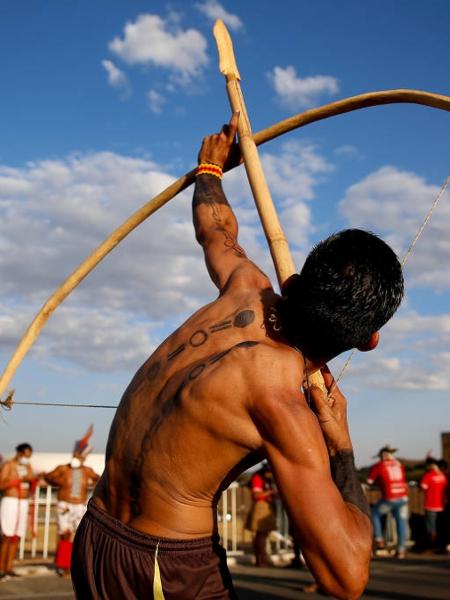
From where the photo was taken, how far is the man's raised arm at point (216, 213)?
310 centimetres

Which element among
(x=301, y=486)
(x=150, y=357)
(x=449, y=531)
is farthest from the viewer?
(x=449, y=531)

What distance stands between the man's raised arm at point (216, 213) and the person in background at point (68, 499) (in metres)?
8.25

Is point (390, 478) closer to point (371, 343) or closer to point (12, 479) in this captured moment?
point (12, 479)

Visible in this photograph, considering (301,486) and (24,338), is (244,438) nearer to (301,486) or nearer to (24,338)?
(301,486)

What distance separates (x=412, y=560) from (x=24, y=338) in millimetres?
10458

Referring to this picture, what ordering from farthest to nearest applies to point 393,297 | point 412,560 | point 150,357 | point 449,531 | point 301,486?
point 449,531 → point 412,560 → point 150,357 → point 393,297 → point 301,486

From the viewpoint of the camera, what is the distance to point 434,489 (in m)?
13.6

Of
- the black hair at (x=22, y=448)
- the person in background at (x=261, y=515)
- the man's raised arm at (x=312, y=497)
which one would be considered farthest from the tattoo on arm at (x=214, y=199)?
the person in background at (x=261, y=515)

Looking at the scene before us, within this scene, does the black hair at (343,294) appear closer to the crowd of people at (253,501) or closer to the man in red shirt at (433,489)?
the crowd of people at (253,501)

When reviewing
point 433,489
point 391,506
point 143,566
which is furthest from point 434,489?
point 143,566

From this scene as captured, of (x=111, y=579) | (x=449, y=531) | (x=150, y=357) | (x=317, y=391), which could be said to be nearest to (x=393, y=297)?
(x=317, y=391)

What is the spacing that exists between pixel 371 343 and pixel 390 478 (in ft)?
34.8

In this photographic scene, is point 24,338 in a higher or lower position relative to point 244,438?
higher

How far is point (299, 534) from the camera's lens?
2129 millimetres
